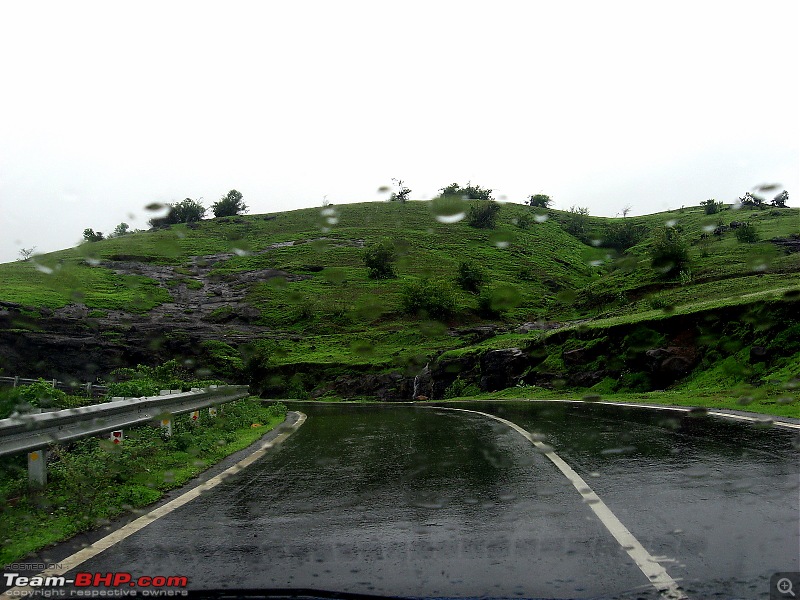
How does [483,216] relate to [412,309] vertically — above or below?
above

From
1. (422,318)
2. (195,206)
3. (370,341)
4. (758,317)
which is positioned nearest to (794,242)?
(422,318)

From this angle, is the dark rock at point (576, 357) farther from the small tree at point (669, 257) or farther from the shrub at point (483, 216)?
the shrub at point (483, 216)

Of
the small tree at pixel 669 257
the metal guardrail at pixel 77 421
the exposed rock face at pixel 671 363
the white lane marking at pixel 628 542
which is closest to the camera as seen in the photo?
the white lane marking at pixel 628 542

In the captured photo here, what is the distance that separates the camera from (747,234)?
6341cm

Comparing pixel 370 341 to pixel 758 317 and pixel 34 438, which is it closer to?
pixel 758 317

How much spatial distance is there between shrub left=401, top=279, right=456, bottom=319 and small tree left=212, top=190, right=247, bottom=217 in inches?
3352

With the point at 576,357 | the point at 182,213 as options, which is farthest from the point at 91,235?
the point at 576,357

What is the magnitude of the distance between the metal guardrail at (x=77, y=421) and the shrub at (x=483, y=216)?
100 metres

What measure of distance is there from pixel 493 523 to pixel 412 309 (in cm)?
5902

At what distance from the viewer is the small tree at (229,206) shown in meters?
142

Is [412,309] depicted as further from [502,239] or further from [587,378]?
[502,239]

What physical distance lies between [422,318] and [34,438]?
182ft

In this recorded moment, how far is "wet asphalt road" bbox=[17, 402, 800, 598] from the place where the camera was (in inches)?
163

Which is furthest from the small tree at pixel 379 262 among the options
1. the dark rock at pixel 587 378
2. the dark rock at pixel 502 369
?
the dark rock at pixel 587 378
